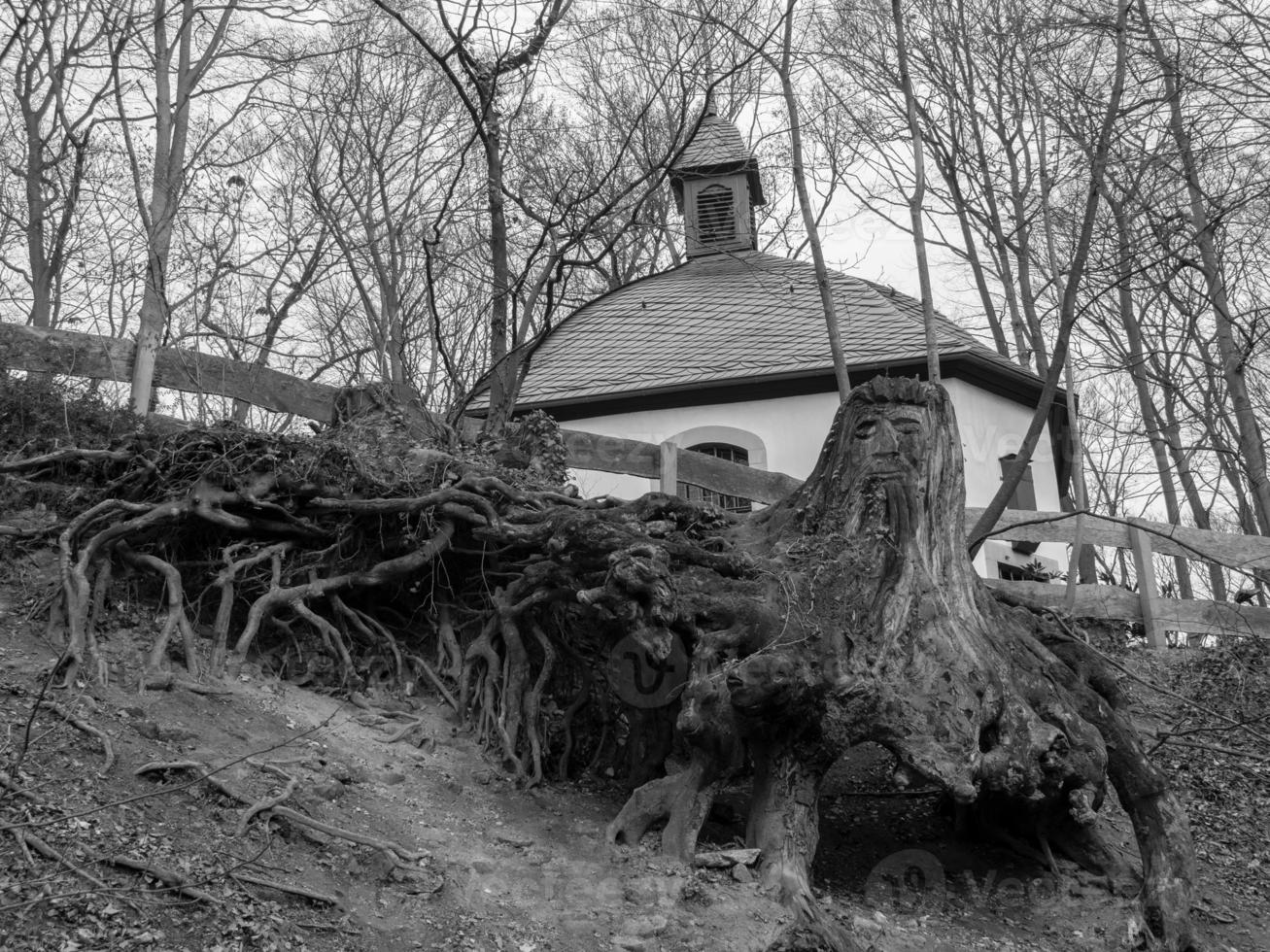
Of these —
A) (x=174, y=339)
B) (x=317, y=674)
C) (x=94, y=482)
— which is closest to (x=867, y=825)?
(x=317, y=674)

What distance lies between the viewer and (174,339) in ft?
41.4

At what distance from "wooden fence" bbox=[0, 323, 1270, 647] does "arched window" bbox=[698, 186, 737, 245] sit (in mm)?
14173

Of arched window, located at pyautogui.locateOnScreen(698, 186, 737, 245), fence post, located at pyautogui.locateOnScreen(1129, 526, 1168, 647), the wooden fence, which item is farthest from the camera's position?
arched window, located at pyautogui.locateOnScreen(698, 186, 737, 245)

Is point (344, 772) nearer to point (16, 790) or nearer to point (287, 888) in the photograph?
point (287, 888)

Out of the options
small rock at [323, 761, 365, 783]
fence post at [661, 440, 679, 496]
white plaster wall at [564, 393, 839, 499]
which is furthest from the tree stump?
white plaster wall at [564, 393, 839, 499]

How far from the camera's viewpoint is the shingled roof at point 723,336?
20609mm

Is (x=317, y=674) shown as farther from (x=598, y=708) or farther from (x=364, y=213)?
(x=364, y=213)

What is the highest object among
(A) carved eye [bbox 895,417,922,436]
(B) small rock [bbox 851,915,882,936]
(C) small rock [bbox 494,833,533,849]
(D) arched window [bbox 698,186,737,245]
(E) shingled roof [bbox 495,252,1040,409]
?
(D) arched window [bbox 698,186,737,245]

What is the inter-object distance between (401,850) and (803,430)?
15.6 m

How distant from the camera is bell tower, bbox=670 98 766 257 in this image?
26.5 m

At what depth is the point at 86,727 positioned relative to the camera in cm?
603

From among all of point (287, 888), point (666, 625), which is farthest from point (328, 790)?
point (666, 625)

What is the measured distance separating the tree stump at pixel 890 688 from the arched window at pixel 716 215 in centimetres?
1963

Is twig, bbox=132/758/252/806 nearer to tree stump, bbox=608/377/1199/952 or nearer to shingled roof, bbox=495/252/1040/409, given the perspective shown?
tree stump, bbox=608/377/1199/952
